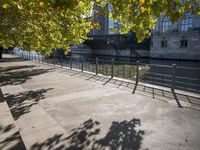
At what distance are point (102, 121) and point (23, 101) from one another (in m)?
4.09

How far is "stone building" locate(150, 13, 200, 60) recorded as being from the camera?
49.3 metres

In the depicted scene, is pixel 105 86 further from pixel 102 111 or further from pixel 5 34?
pixel 5 34

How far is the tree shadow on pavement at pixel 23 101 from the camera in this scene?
707 cm

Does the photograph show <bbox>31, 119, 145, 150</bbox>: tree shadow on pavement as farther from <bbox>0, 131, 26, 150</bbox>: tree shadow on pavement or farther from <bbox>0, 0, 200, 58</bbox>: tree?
<bbox>0, 0, 200, 58</bbox>: tree

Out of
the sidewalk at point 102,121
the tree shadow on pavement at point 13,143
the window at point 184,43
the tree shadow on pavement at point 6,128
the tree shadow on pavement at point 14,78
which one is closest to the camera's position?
the tree shadow on pavement at point 13,143

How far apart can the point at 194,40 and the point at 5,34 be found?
48014mm

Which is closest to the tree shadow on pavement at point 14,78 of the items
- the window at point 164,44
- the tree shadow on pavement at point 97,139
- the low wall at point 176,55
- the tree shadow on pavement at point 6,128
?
the tree shadow on pavement at point 6,128

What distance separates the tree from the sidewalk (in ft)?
8.96

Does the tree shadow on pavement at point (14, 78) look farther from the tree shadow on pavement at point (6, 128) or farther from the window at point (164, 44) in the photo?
the window at point (164, 44)

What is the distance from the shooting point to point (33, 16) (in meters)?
9.30

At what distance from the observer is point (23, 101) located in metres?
8.40

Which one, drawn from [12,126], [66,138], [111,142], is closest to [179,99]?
[111,142]

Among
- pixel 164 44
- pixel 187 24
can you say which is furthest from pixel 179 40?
pixel 164 44

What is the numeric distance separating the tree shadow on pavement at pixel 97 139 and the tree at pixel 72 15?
2926mm
